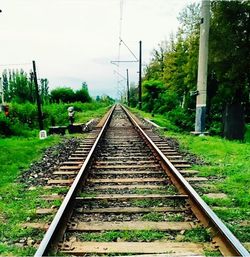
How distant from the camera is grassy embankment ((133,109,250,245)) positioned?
13.1ft

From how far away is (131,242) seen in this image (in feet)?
11.1

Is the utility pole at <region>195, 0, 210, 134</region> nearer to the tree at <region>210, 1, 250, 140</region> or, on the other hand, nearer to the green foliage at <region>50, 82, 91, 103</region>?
the tree at <region>210, 1, 250, 140</region>

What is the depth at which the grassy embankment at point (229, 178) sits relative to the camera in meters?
3.99

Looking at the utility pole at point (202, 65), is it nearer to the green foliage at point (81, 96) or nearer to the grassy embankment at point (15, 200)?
the grassy embankment at point (15, 200)

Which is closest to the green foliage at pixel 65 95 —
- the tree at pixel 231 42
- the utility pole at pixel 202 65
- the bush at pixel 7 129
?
the tree at pixel 231 42

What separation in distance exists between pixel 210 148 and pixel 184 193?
4.26 metres

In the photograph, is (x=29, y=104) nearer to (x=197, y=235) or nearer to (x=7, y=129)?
(x=7, y=129)

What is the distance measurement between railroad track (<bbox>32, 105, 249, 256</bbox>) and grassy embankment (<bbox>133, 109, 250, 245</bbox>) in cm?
31

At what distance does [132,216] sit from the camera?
13.4 ft

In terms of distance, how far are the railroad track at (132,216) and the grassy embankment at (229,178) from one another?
313 mm

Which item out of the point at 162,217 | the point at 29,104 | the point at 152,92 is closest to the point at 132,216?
the point at 162,217

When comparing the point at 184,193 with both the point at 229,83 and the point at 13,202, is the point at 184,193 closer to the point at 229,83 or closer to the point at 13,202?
the point at 13,202

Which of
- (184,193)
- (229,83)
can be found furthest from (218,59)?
(184,193)

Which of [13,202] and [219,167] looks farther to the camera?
[219,167]
